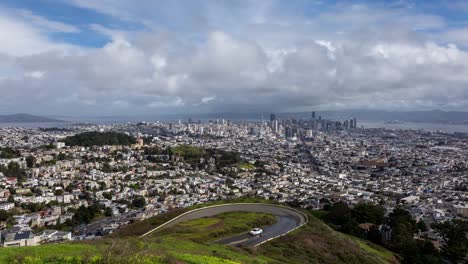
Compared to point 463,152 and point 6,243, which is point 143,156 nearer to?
point 6,243

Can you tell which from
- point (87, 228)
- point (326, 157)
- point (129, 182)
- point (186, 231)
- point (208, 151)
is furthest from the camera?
point (326, 157)

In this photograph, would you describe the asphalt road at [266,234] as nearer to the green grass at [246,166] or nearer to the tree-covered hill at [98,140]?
the green grass at [246,166]

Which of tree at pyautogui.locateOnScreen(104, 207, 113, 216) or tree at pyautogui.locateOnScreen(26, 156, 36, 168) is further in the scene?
tree at pyautogui.locateOnScreen(26, 156, 36, 168)

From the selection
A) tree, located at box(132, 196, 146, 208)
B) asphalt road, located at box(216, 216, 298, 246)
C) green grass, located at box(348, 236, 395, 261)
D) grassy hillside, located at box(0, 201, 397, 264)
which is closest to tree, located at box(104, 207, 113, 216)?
tree, located at box(132, 196, 146, 208)

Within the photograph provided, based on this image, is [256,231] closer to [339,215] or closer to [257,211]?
[257,211]

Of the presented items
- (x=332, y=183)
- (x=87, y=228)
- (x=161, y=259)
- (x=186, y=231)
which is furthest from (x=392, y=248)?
(x=332, y=183)

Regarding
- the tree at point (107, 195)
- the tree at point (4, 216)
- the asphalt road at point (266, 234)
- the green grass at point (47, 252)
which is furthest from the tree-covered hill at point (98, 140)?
the green grass at point (47, 252)

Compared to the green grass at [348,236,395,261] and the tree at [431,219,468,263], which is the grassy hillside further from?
the tree at [431,219,468,263]
